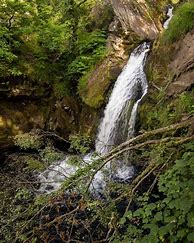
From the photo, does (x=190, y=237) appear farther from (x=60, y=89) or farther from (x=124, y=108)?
(x=60, y=89)

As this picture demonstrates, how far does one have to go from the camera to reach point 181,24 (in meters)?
6.35

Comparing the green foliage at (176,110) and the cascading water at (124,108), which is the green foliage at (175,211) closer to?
the green foliage at (176,110)

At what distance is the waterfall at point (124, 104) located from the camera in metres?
7.05

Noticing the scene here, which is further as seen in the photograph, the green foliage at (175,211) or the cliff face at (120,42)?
the cliff face at (120,42)

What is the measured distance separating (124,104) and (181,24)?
192 centimetres

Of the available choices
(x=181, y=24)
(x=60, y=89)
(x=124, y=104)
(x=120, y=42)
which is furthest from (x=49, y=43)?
(x=181, y=24)

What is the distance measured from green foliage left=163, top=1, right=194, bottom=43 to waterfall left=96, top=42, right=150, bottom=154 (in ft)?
3.62

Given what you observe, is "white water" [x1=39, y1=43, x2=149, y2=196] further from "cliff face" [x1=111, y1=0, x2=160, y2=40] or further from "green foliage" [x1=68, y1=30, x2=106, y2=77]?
"green foliage" [x1=68, y1=30, x2=106, y2=77]

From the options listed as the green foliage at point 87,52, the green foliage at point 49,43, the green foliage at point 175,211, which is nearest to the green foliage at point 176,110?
the green foliage at point 175,211

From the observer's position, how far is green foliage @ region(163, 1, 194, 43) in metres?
6.25

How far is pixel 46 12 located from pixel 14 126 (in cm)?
326

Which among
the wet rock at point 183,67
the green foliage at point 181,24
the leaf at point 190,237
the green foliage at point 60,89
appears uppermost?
the green foliage at point 181,24

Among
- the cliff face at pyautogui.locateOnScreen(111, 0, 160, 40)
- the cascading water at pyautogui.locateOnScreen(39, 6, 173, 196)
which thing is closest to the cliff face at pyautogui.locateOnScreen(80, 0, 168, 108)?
the cliff face at pyautogui.locateOnScreen(111, 0, 160, 40)

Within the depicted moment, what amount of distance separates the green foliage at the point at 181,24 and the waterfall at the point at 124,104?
1105mm
